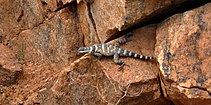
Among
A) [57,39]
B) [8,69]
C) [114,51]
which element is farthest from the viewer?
[57,39]

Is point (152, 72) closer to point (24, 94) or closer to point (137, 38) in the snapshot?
point (137, 38)

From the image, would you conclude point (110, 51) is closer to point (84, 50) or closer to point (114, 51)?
point (114, 51)

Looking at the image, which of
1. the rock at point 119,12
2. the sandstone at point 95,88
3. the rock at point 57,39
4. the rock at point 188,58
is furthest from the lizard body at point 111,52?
the rock at point 57,39

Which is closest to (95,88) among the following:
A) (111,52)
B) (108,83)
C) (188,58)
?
(108,83)

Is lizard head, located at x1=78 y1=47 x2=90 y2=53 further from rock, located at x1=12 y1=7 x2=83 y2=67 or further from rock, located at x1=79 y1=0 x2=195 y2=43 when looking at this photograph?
rock, located at x1=12 y1=7 x2=83 y2=67

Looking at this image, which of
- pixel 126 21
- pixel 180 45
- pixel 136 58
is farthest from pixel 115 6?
pixel 180 45
